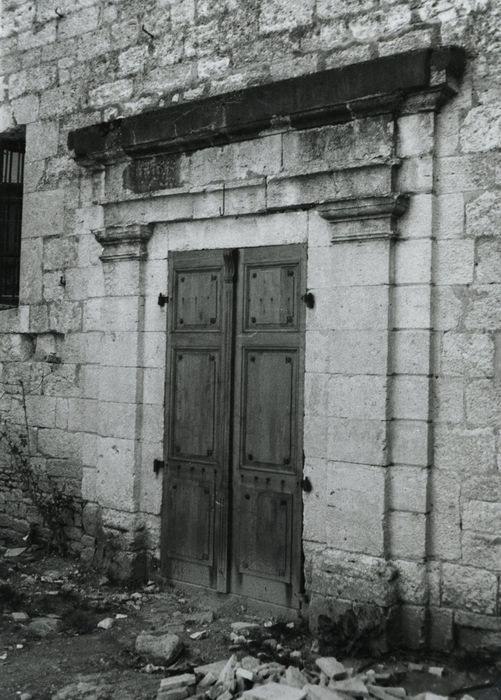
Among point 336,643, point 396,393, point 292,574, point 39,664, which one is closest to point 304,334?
point 396,393

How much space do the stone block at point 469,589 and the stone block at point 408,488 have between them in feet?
1.21

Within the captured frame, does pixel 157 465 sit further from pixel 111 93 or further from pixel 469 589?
pixel 111 93

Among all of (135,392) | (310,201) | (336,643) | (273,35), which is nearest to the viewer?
(336,643)

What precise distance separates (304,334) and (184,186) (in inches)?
54.7

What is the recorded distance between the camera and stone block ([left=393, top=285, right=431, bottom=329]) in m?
4.31

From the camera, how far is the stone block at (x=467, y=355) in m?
A: 4.17

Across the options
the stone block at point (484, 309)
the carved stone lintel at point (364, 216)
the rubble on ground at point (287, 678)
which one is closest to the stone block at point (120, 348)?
the carved stone lintel at point (364, 216)

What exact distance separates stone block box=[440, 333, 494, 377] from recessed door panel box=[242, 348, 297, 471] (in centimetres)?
100

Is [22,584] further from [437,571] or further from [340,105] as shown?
[340,105]

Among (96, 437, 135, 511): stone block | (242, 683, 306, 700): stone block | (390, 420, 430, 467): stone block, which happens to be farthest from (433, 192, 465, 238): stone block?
(96, 437, 135, 511): stone block

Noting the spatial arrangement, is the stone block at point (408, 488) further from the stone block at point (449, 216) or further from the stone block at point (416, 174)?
the stone block at point (416, 174)

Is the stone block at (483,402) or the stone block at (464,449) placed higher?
the stone block at (483,402)

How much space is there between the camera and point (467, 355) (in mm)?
4230

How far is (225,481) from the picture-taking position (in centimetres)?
512
